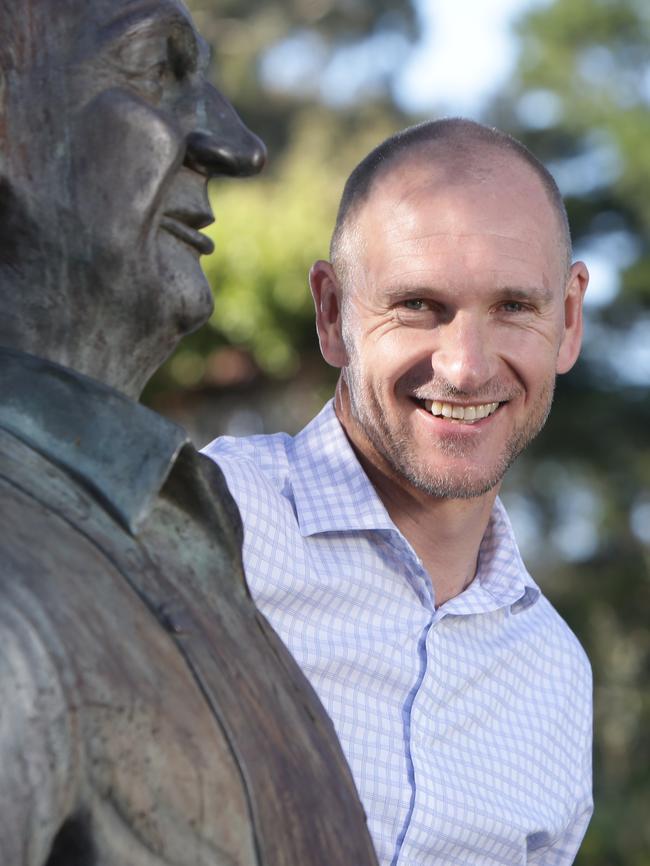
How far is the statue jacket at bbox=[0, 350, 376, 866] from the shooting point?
123 cm

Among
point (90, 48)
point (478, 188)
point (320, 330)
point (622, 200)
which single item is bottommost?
point (90, 48)

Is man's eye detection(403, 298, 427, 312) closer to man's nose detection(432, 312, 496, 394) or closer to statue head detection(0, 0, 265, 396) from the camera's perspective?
man's nose detection(432, 312, 496, 394)

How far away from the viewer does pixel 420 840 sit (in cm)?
260

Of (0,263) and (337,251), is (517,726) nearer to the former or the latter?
(337,251)

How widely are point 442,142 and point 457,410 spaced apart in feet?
1.81

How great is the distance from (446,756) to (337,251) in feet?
3.59

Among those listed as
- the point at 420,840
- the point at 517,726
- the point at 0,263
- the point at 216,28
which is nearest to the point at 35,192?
the point at 0,263

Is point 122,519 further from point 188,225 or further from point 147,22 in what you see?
A: point 147,22

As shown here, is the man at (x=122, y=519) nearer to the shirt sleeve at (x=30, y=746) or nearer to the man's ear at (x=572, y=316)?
the shirt sleeve at (x=30, y=746)

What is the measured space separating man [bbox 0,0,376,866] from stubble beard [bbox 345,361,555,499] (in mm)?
1379

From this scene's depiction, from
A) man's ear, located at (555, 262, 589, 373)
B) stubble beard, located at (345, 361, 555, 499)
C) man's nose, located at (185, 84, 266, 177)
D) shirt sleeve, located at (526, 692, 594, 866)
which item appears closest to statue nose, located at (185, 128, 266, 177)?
man's nose, located at (185, 84, 266, 177)

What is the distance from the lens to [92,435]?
143 centimetres

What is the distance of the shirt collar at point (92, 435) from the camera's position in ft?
4.66

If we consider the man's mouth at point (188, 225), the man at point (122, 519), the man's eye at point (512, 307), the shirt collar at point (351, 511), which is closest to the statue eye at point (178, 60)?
the man at point (122, 519)
